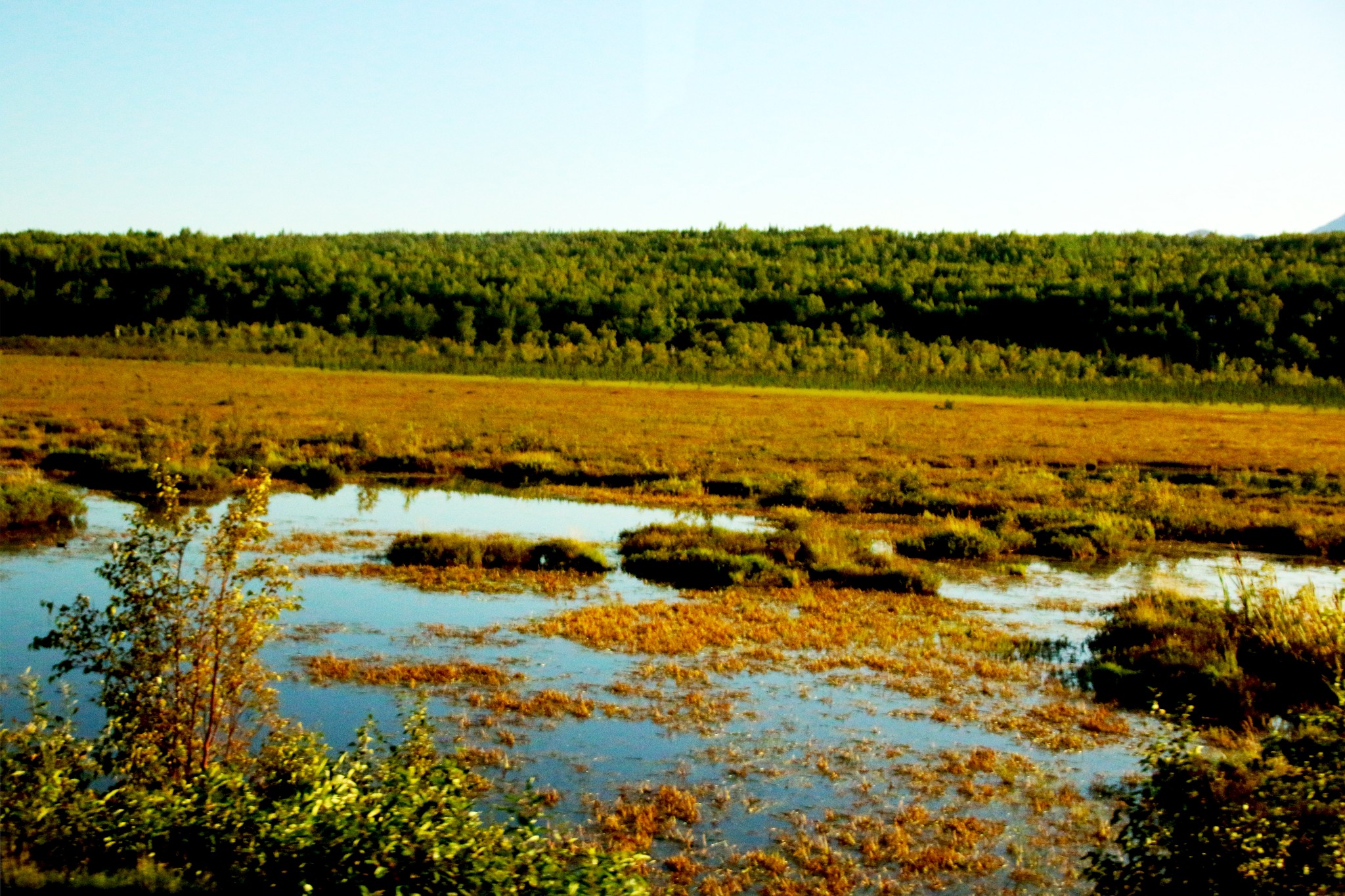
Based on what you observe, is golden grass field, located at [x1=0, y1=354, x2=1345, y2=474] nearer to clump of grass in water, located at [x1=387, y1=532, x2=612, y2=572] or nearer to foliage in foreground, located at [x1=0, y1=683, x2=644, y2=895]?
clump of grass in water, located at [x1=387, y1=532, x2=612, y2=572]

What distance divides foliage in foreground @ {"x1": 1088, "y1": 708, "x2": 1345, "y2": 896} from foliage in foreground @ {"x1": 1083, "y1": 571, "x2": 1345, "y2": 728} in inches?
205

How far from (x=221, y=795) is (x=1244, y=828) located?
243 inches

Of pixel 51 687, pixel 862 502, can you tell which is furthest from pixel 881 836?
pixel 862 502

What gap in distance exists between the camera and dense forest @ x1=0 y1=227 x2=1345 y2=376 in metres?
117

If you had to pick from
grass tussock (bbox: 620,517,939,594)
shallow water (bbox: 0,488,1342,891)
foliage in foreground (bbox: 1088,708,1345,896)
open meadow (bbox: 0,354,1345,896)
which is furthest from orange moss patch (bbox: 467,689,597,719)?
grass tussock (bbox: 620,517,939,594)

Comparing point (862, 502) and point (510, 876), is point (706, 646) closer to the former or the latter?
point (510, 876)

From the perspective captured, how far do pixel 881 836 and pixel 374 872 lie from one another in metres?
4.54

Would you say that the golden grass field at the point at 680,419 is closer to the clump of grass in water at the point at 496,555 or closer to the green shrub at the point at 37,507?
the green shrub at the point at 37,507

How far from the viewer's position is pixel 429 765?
798 cm

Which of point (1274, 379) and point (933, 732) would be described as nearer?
point (933, 732)

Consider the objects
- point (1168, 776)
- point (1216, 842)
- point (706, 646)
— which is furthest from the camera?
point (706, 646)

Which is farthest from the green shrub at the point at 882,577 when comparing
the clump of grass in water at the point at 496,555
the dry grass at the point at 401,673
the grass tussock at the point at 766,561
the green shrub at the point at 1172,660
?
the dry grass at the point at 401,673

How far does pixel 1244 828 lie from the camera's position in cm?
694

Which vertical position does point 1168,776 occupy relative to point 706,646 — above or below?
above
